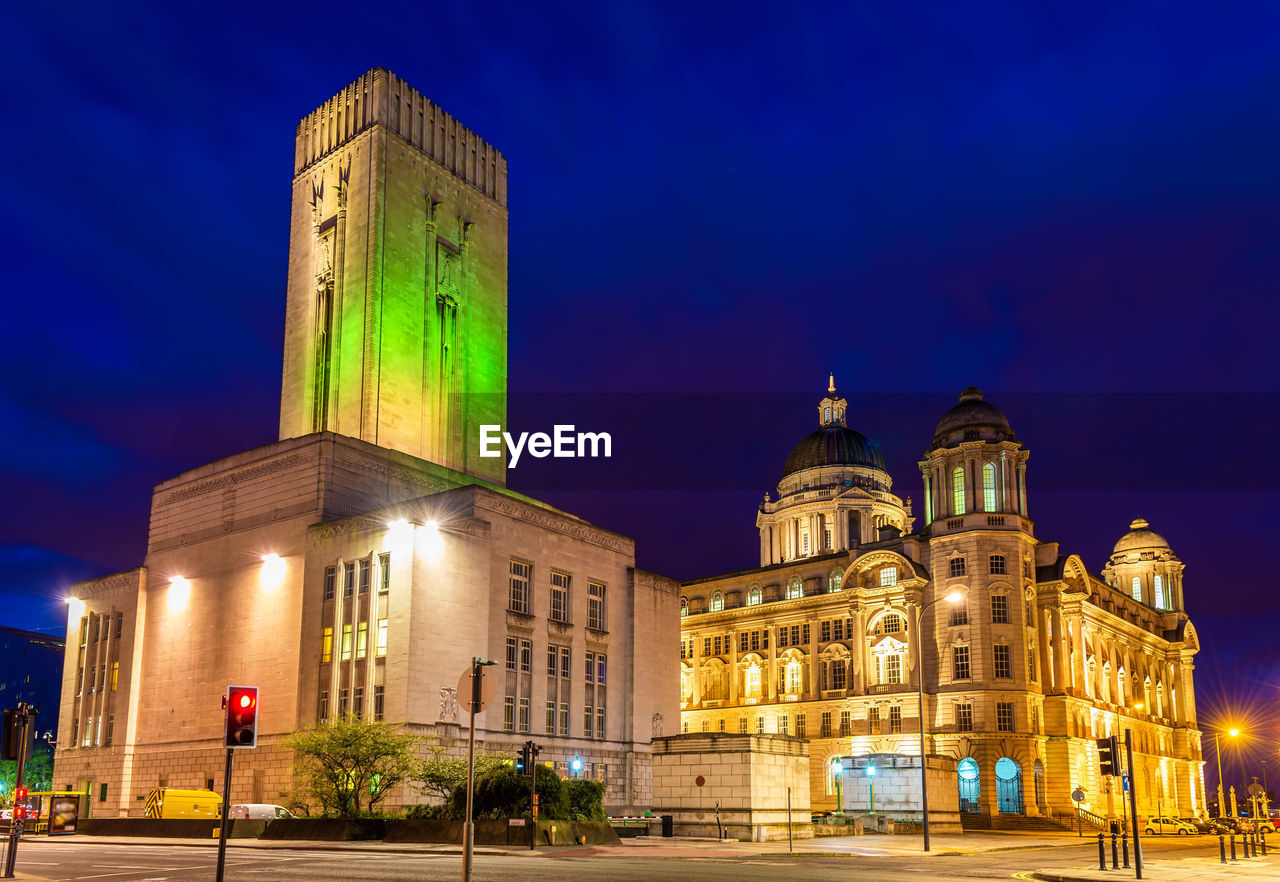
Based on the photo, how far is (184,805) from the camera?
50.8 metres

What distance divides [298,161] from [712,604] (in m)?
56.3

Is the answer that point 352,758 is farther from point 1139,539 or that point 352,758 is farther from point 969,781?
point 1139,539

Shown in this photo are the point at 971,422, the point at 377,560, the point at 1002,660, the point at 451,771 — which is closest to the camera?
the point at 451,771

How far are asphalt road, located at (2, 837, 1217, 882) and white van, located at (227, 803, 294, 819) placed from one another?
8363mm

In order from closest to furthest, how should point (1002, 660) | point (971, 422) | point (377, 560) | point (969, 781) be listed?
point (377, 560)
point (969, 781)
point (1002, 660)
point (971, 422)

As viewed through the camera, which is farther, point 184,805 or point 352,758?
point 184,805

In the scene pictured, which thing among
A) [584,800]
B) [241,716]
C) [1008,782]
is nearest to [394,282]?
[584,800]

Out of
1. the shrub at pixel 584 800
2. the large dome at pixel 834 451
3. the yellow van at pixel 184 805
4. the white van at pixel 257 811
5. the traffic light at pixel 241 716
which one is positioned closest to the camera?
the traffic light at pixel 241 716

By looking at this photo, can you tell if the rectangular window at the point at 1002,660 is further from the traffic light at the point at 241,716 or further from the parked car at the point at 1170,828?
the traffic light at the point at 241,716

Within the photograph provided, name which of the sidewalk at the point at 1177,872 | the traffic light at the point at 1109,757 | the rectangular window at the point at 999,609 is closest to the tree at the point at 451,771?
the sidewalk at the point at 1177,872

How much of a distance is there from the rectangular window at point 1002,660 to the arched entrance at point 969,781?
6.74 m

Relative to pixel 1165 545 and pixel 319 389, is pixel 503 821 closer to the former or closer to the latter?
pixel 319 389

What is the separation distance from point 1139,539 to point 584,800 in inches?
4118

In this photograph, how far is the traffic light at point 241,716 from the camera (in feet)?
55.1
